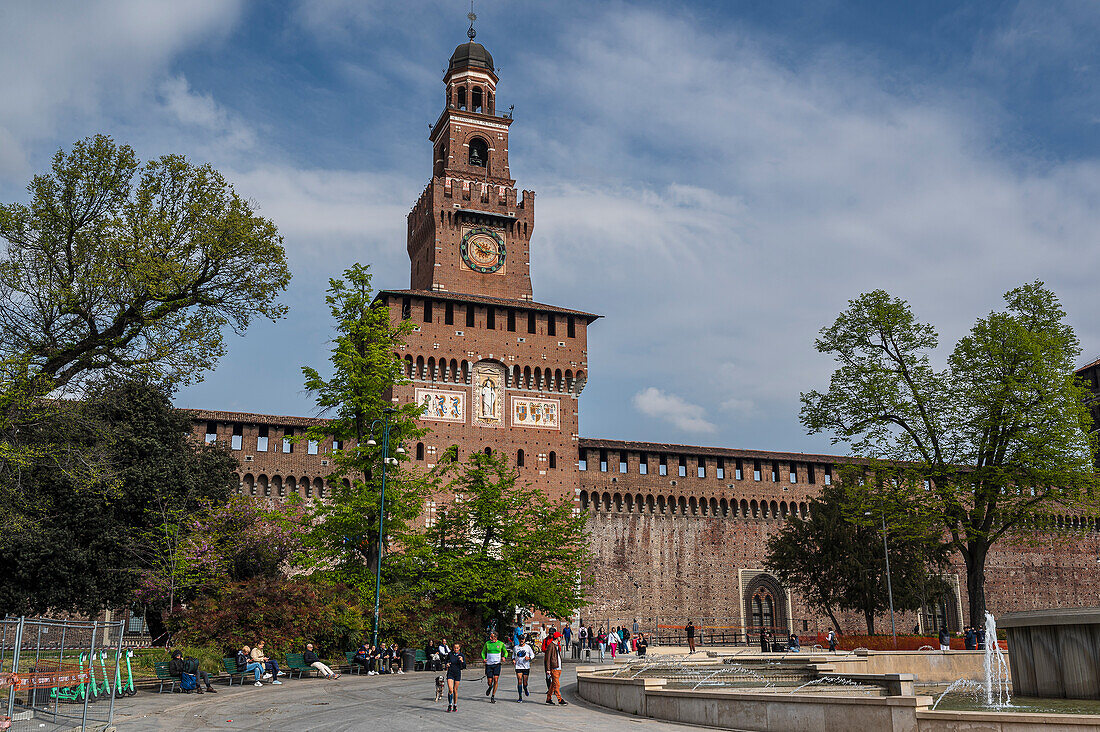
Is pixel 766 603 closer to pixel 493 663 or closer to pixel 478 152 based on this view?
pixel 478 152

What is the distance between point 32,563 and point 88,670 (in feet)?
78.4

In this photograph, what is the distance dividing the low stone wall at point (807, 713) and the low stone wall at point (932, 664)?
10.8 m

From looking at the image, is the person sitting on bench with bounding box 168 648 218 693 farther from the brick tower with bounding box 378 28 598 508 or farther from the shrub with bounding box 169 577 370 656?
the brick tower with bounding box 378 28 598 508

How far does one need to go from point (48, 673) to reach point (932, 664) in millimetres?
21783

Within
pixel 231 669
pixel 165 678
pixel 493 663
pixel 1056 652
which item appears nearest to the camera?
pixel 1056 652

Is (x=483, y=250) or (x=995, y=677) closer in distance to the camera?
(x=995, y=677)

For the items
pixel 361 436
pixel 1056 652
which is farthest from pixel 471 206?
pixel 1056 652

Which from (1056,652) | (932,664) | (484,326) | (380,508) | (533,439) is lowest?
(932,664)

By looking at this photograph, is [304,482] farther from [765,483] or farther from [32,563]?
[765,483]

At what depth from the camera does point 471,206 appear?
164 ft

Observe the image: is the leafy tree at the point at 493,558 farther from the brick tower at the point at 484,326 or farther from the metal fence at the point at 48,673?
the metal fence at the point at 48,673

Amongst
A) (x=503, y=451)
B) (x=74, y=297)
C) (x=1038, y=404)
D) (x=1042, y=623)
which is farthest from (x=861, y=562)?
(x=74, y=297)

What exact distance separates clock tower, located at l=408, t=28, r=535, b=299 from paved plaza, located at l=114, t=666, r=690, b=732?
29.2 m

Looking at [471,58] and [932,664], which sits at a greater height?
[471,58]
